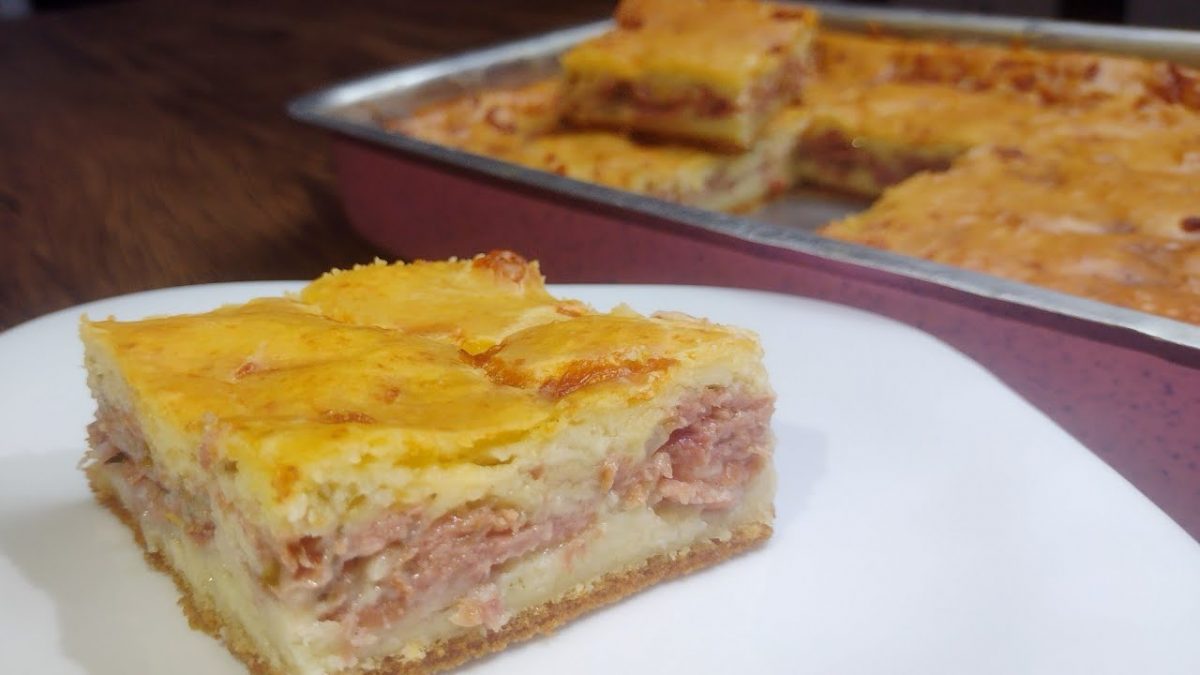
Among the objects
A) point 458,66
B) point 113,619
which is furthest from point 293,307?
point 458,66

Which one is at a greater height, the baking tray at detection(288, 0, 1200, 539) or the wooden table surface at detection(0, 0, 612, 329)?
the baking tray at detection(288, 0, 1200, 539)

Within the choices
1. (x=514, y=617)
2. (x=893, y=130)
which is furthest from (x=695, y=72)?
(x=514, y=617)

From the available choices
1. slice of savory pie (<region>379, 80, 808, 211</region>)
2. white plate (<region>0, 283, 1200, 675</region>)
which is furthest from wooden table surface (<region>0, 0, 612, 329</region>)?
white plate (<region>0, 283, 1200, 675</region>)

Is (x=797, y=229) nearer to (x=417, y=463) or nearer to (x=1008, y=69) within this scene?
(x=1008, y=69)

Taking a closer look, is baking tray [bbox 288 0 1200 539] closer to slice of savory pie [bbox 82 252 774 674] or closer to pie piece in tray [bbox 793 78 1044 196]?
pie piece in tray [bbox 793 78 1044 196]

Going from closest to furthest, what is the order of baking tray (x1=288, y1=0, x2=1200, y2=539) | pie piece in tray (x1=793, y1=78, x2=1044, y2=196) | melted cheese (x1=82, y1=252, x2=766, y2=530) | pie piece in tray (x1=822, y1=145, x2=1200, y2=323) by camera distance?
melted cheese (x1=82, y1=252, x2=766, y2=530)
baking tray (x1=288, y1=0, x2=1200, y2=539)
pie piece in tray (x1=822, y1=145, x2=1200, y2=323)
pie piece in tray (x1=793, y1=78, x2=1044, y2=196)

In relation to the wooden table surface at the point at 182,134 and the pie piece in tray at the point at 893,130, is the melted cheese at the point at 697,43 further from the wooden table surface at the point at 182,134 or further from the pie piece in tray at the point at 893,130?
the wooden table surface at the point at 182,134

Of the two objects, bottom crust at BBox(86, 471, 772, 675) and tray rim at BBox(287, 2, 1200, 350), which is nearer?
bottom crust at BBox(86, 471, 772, 675)
